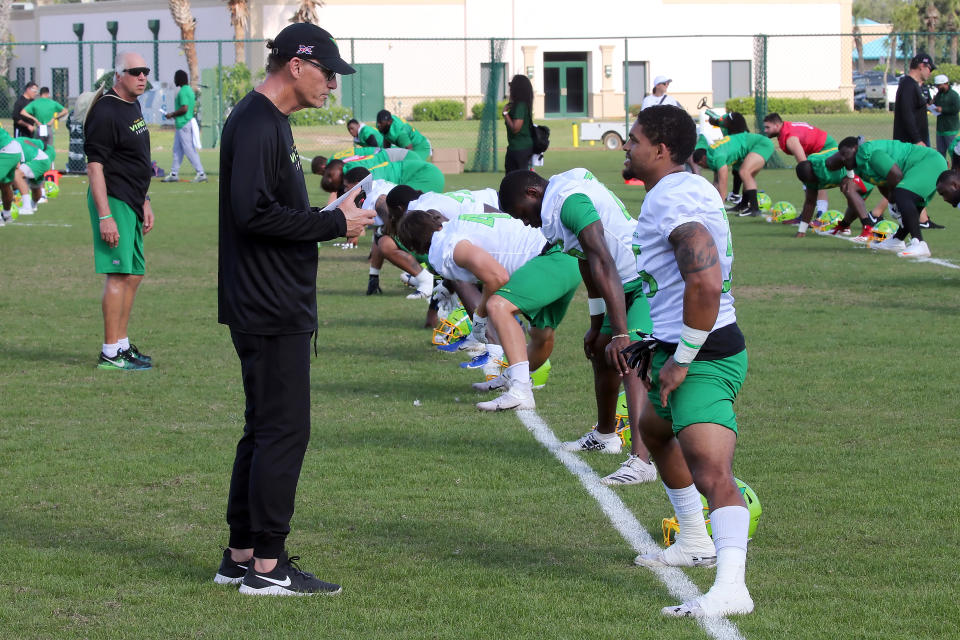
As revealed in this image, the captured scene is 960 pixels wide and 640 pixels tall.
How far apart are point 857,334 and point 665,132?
6.30m

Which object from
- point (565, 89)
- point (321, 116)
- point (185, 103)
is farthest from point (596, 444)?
point (565, 89)

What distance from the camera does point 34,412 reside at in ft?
25.9

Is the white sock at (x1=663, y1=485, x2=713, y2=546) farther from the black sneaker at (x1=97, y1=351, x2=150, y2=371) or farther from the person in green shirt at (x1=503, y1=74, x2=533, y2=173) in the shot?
the person in green shirt at (x1=503, y1=74, x2=533, y2=173)

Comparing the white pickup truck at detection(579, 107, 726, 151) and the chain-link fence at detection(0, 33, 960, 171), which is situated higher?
the chain-link fence at detection(0, 33, 960, 171)

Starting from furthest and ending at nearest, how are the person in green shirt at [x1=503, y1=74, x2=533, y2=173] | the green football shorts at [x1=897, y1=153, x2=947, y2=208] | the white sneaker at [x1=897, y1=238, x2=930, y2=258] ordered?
the person in green shirt at [x1=503, y1=74, x2=533, y2=173] < the white sneaker at [x1=897, y1=238, x2=930, y2=258] < the green football shorts at [x1=897, y1=153, x2=947, y2=208]

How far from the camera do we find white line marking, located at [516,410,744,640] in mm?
4312

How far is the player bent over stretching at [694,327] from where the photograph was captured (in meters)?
4.28

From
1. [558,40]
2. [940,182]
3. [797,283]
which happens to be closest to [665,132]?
[940,182]

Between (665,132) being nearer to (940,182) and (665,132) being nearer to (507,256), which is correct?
(507,256)

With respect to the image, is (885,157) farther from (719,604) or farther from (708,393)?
(719,604)

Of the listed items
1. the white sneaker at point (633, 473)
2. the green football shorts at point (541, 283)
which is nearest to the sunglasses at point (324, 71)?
the white sneaker at point (633, 473)

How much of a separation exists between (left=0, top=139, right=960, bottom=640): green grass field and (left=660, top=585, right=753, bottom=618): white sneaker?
2.0 inches

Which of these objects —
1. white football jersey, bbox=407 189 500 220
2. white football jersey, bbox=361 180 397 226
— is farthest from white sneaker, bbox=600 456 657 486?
white football jersey, bbox=361 180 397 226

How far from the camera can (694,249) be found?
13.9 feet
